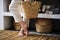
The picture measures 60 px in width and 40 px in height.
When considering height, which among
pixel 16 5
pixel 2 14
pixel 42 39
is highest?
pixel 16 5

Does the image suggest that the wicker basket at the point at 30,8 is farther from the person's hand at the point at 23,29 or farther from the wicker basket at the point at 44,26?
the wicker basket at the point at 44,26

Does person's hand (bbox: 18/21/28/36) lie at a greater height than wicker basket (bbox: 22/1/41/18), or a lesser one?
lesser

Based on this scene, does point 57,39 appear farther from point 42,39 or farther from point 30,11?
point 30,11

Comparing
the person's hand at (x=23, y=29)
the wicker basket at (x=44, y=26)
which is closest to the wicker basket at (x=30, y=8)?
the person's hand at (x=23, y=29)

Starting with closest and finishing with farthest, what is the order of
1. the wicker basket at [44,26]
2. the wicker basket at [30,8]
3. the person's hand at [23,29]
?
the wicker basket at [30,8] < the person's hand at [23,29] < the wicker basket at [44,26]

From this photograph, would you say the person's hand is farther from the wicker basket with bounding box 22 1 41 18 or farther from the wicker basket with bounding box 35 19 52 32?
the wicker basket with bounding box 35 19 52 32

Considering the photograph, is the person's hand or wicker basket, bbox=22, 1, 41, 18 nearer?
wicker basket, bbox=22, 1, 41, 18

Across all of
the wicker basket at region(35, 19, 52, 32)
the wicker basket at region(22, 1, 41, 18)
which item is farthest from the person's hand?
the wicker basket at region(35, 19, 52, 32)

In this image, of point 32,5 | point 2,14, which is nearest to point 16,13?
point 32,5

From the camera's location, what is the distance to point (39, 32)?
8.06 feet

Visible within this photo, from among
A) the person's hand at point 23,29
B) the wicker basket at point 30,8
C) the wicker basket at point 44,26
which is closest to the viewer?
the wicker basket at point 30,8

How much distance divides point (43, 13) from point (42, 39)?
0.57 meters

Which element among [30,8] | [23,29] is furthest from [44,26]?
[30,8]

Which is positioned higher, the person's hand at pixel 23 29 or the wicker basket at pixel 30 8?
the wicker basket at pixel 30 8
